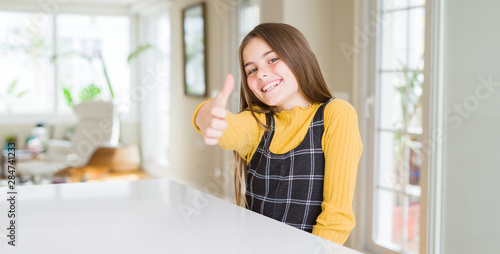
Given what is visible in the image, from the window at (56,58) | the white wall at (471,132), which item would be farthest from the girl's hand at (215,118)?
the window at (56,58)

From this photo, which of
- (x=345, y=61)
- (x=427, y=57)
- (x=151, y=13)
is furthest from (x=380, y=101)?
(x=151, y=13)

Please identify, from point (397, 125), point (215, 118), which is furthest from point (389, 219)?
point (215, 118)

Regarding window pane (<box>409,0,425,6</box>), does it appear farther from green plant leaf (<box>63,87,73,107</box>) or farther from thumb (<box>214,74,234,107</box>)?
green plant leaf (<box>63,87,73,107</box>)

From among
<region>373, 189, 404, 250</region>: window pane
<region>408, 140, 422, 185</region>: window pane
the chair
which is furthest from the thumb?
the chair

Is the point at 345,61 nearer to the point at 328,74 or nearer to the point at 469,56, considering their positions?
the point at 328,74

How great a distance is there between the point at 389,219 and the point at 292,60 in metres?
2.22

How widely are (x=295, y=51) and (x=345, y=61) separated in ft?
7.15

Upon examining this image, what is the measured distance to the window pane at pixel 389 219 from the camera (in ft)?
10.4

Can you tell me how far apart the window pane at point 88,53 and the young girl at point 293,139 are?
6.12m

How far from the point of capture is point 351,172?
44.9 inches

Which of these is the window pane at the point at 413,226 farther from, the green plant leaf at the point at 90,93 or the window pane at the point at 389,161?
the green plant leaf at the point at 90,93

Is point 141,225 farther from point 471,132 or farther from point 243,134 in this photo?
point 471,132

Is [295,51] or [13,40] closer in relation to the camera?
[295,51]

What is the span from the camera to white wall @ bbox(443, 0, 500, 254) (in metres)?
2.36
